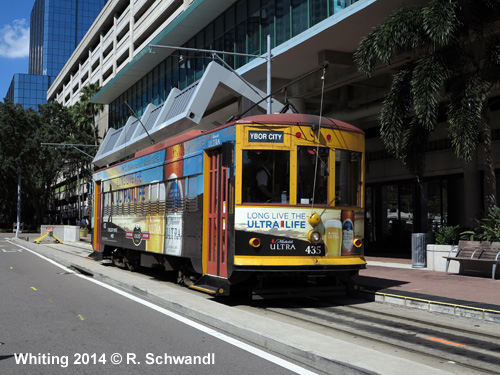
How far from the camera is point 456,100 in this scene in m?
15.2

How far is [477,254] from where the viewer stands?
569 inches

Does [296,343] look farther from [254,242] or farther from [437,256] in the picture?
[437,256]

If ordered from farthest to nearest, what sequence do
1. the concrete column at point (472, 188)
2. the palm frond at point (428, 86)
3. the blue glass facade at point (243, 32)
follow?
the blue glass facade at point (243, 32)
the concrete column at point (472, 188)
the palm frond at point (428, 86)

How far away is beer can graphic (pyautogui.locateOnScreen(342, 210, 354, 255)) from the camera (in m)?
10.3

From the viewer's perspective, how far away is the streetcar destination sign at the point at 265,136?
10.0 metres

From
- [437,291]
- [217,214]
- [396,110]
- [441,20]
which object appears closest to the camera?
[217,214]

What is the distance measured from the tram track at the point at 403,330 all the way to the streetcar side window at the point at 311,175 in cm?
205

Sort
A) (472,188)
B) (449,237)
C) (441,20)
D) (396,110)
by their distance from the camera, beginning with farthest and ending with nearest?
(472,188) < (449,237) < (396,110) < (441,20)

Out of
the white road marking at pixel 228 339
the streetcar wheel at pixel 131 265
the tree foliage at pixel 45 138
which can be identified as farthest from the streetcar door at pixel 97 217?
the tree foliage at pixel 45 138

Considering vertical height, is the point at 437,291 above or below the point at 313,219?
below

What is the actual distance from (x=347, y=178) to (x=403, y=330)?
3.18 meters

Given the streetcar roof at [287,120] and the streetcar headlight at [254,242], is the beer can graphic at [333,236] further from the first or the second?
the streetcar roof at [287,120]

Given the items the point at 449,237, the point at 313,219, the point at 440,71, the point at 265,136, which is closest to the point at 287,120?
the point at 265,136

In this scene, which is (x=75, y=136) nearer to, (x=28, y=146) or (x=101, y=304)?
(x=28, y=146)
